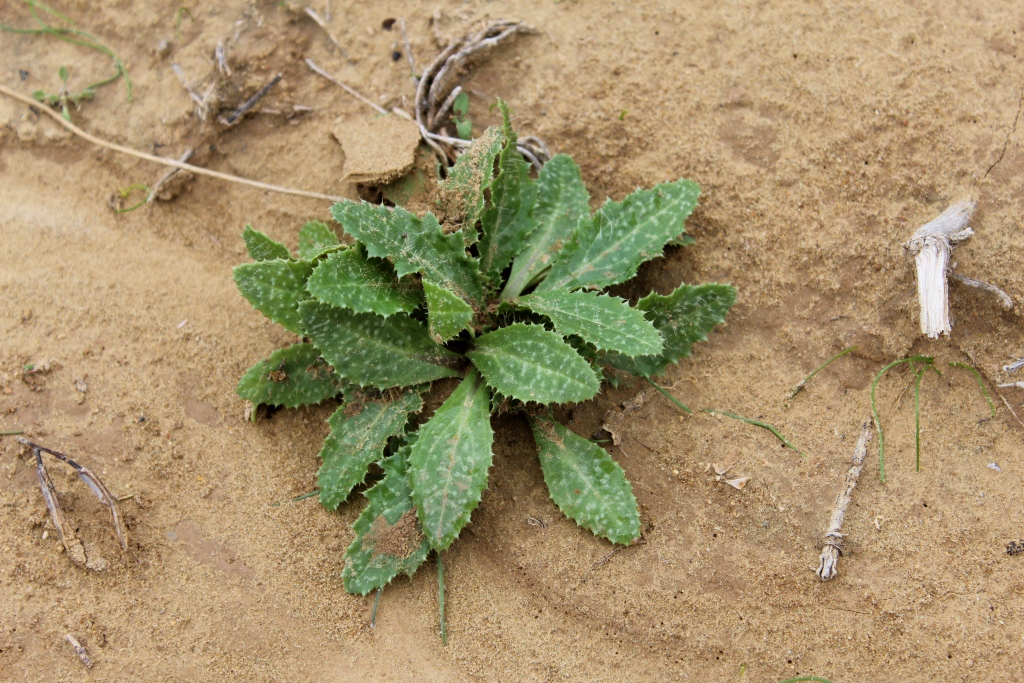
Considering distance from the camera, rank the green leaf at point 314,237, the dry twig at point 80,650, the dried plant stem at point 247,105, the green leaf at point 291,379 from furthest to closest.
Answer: the dried plant stem at point 247,105
the green leaf at point 314,237
the green leaf at point 291,379
the dry twig at point 80,650

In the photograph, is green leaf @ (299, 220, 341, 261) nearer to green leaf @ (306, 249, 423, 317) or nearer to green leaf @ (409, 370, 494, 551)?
green leaf @ (306, 249, 423, 317)

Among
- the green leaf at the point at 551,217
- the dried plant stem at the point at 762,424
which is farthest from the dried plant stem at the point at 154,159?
the dried plant stem at the point at 762,424

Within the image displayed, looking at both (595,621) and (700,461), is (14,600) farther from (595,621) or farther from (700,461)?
(700,461)

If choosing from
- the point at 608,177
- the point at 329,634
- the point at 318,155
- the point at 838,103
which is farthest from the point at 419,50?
the point at 329,634

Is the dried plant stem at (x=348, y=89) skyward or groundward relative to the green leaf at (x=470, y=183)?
groundward

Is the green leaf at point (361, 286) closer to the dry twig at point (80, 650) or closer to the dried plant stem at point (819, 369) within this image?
the dry twig at point (80, 650)

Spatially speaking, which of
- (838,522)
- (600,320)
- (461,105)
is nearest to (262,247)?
(461,105)

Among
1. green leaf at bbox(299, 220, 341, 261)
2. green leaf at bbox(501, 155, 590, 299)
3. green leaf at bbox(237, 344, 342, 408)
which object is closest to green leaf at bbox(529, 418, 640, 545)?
green leaf at bbox(501, 155, 590, 299)
